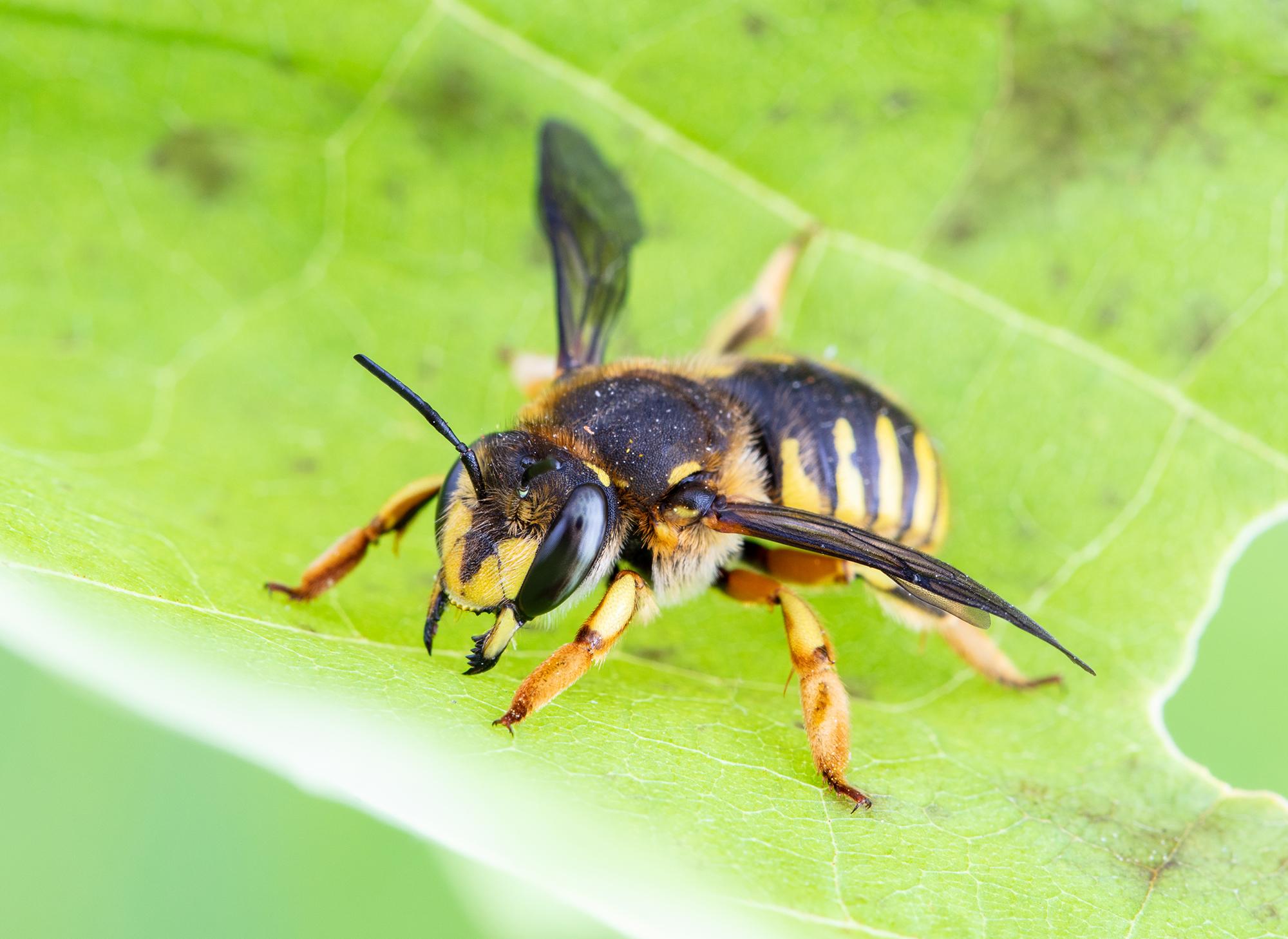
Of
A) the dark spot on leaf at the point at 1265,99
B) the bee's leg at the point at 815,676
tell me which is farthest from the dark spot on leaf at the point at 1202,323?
the bee's leg at the point at 815,676

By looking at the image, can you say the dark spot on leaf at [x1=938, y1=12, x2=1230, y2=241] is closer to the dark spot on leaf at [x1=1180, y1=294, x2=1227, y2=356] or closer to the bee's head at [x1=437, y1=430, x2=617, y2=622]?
the dark spot on leaf at [x1=1180, y1=294, x2=1227, y2=356]

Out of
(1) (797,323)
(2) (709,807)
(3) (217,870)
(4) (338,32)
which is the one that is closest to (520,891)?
(3) (217,870)

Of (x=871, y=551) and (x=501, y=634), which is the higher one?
(x=871, y=551)

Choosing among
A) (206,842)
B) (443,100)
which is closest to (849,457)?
(443,100)

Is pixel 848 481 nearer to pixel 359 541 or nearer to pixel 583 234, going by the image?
pixel 583 234

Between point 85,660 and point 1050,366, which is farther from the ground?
point 1050,366

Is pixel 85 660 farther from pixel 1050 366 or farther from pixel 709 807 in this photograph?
pixel 1050 366

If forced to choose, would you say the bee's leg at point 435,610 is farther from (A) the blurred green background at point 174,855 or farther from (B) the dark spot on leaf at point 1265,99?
(B) the dark spot on leaf at point 1265,99
